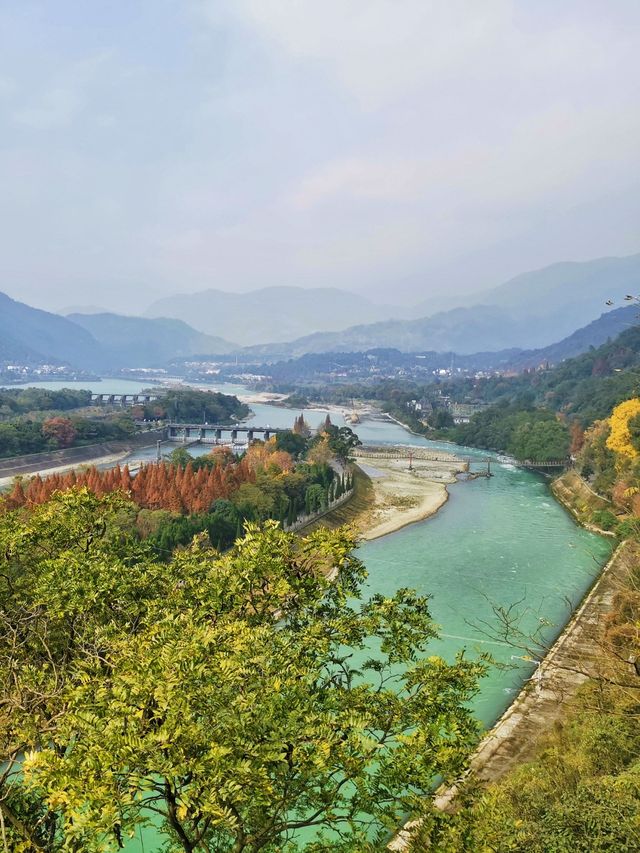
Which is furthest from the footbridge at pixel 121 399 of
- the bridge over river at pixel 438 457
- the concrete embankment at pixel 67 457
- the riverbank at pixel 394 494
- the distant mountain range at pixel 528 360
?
the distant mountain range at pixel 528 360

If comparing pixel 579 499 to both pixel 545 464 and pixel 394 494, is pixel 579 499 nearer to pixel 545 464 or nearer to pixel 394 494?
pixel 394 494

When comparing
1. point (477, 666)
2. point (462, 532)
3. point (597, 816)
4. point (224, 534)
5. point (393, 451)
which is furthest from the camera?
point (393, 451)

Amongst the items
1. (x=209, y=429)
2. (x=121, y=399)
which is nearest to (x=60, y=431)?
(x=209, y=429)

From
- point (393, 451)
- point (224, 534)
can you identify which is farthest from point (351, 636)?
point (393, 451)

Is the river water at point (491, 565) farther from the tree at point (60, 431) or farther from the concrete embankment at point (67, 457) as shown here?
the tree at point (60, 431)

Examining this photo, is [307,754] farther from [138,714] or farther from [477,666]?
[477,666]

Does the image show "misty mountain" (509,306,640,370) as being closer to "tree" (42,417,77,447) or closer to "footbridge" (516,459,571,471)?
"footbridge" (516,459,571,471)
